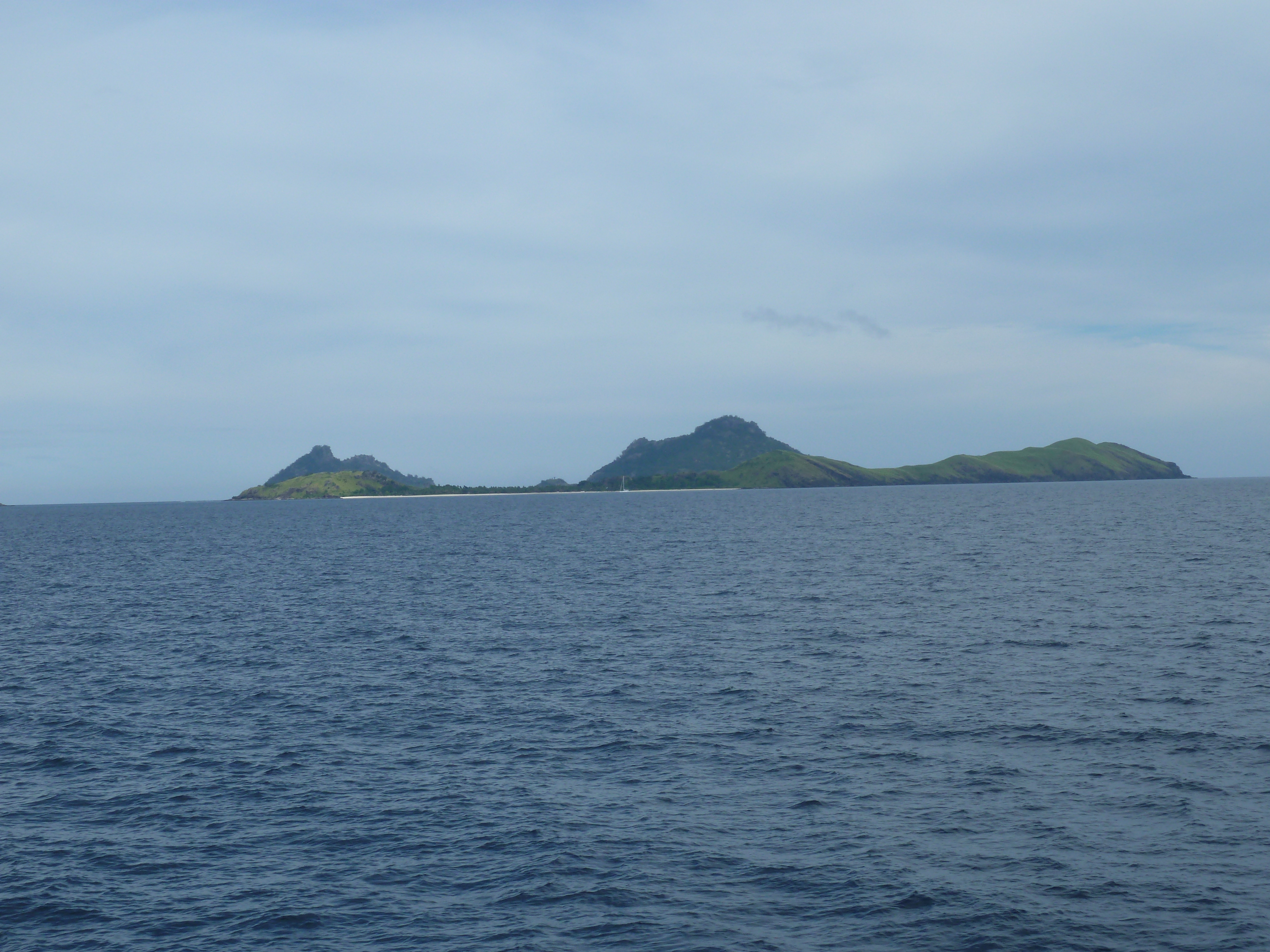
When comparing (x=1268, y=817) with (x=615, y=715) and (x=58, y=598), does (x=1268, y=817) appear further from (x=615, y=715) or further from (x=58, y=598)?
(x=58, y=598)

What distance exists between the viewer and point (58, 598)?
9919 cm

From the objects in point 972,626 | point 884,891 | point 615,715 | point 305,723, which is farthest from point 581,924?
point 972,626

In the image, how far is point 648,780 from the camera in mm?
36375

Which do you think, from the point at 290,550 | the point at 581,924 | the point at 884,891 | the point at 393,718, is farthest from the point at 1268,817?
the point at 290,550

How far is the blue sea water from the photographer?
25656mm

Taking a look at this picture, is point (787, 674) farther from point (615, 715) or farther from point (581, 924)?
point (581, 924)

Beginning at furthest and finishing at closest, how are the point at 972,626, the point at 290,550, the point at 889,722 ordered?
the point at 290,550, the point at 972,626, the point at 889,722

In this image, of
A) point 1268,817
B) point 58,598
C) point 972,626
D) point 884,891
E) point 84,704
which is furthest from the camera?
point 58,598

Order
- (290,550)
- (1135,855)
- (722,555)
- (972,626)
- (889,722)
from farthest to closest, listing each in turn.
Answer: (290,550) < (722,555) < (972,626) < (889,722) < (1135,855)

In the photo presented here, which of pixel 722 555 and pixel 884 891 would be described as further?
pixel 722 555

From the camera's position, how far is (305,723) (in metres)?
45.6

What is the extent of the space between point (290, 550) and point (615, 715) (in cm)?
14247

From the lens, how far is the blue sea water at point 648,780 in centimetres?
2566

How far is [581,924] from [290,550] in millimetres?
161350
